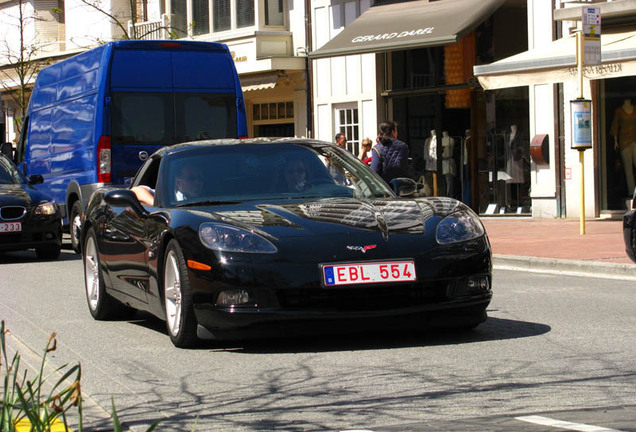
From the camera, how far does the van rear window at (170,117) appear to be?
16.7 m

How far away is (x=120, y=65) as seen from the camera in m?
16.6

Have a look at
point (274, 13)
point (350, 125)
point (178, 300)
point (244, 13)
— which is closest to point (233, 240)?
point (178, 300)

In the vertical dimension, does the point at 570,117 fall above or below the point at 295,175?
above

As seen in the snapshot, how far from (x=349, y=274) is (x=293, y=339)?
100 cm

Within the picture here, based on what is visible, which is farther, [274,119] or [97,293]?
→ [274,119]

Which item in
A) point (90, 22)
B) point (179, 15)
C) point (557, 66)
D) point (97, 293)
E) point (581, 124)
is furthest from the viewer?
point (90, 22)

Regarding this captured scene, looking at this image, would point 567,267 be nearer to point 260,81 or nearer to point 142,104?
point 142,104

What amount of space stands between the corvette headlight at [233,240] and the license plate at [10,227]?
953 centimetres

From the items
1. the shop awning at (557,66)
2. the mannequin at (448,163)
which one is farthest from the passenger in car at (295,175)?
the mannequin at (448,163)

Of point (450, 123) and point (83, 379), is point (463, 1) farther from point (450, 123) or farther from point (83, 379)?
point (83, 379)

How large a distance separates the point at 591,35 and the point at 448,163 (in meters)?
9.52

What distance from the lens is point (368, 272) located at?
7379mm

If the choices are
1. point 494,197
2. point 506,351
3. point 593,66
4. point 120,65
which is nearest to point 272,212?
point 506,351

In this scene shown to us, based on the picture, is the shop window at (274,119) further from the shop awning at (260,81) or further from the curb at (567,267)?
the curb at (567,267)
